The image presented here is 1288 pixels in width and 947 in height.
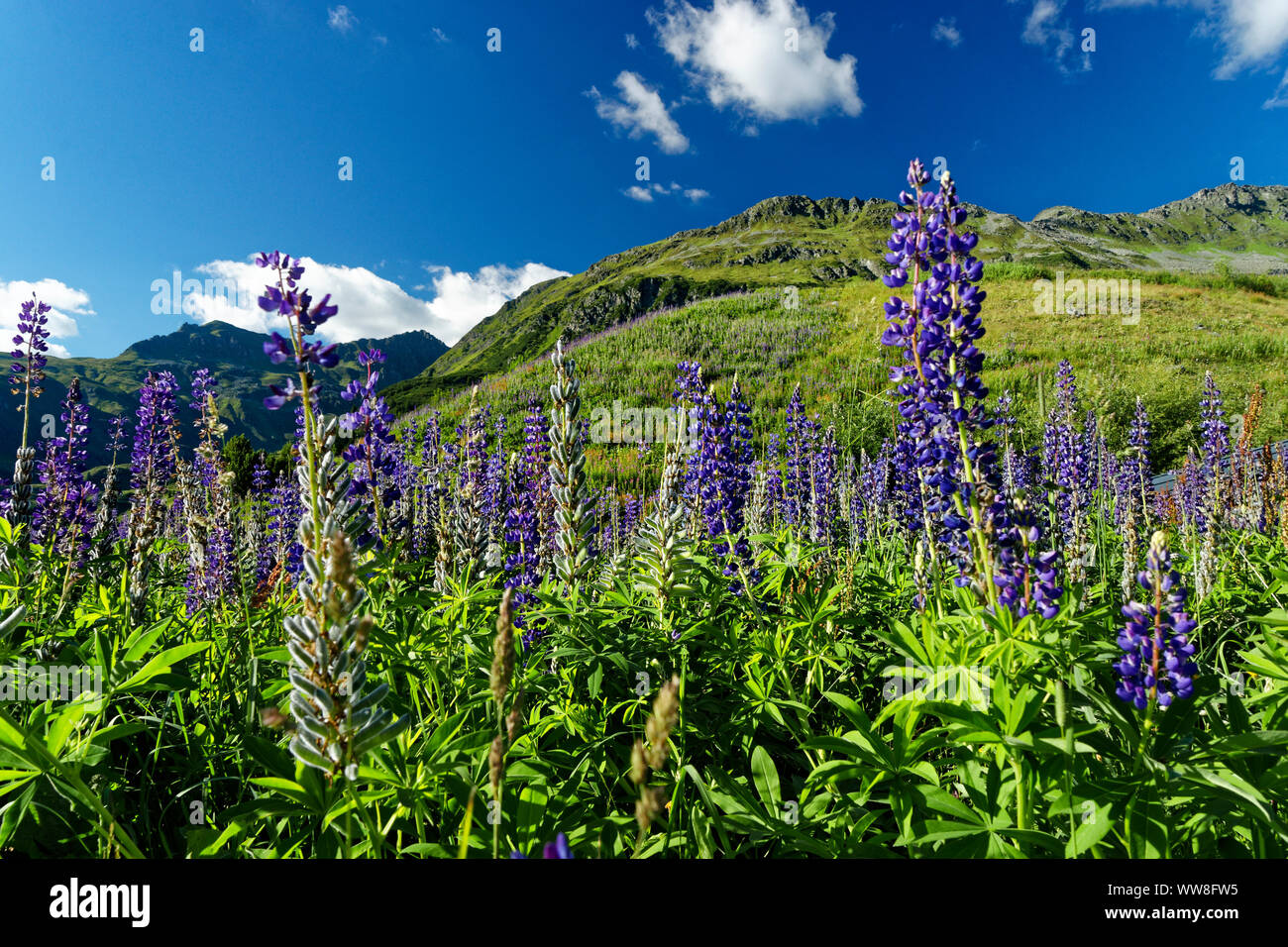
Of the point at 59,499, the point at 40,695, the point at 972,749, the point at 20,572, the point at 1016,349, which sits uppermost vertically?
the point at 1016,349

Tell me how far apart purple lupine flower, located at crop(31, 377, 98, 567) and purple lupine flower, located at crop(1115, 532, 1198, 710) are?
5.95 m

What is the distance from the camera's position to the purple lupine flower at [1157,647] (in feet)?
5.80

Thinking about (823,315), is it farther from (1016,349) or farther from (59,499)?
(59,499)

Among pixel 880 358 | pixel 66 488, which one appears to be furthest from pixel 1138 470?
pixel 880 358

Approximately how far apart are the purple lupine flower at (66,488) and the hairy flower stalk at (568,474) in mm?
3848

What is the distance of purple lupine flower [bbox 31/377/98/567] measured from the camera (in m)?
4.56

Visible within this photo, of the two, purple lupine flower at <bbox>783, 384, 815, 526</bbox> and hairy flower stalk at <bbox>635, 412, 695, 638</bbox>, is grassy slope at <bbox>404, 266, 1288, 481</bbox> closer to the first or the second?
purple lupine flower at <bbox>783, 384, 815, 526</bbox>

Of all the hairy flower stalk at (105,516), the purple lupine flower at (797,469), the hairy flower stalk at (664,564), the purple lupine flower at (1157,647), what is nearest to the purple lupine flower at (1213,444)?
the purple lupine flower at (797,469)

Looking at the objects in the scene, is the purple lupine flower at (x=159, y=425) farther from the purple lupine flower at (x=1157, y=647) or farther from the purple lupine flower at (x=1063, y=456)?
the purple lupine flower at (x=1063, y=456)

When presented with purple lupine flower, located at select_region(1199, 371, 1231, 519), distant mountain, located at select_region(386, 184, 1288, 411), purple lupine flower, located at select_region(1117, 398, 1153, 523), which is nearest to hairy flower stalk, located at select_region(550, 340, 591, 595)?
purple lupine flower, located at select_region(1199, 371, 1231, 519)

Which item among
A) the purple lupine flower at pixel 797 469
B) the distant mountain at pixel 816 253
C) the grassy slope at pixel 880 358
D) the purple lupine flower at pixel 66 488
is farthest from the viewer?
the distant mountain at pixel 816 253
